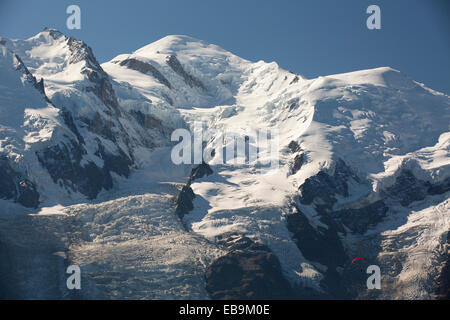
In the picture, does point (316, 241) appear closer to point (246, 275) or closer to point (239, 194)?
point (246, 275)

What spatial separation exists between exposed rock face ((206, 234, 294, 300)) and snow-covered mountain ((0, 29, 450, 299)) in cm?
26

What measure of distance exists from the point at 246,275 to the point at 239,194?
27.0 m

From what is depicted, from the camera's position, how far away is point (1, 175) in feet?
378

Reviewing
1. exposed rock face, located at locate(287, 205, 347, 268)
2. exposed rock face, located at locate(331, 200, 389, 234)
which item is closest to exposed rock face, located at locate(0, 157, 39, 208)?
exposed rock face, located at locate(287, 205, 347, 268)

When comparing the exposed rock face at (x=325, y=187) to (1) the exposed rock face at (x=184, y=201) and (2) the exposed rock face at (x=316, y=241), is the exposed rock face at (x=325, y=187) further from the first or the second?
(1) the exposed rock face at (x=184, y=201)

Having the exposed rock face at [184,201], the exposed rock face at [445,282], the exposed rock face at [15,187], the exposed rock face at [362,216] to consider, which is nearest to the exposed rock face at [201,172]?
the exposed rock face at [184,201]

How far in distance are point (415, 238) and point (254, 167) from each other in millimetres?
40530

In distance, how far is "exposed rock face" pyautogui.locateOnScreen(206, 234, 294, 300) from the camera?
105 meters

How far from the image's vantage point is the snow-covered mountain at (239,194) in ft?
355

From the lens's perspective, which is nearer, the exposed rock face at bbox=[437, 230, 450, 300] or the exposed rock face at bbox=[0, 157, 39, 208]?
the exposed rock face at bbox=[437, 230, 450, 300]

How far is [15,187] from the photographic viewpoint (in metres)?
116

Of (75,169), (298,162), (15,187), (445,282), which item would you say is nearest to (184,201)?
(75,169)

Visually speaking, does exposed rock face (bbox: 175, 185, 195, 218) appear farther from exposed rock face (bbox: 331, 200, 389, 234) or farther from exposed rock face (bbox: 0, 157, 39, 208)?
exposed rock face (bbox: 331, 200, 389, 234)
